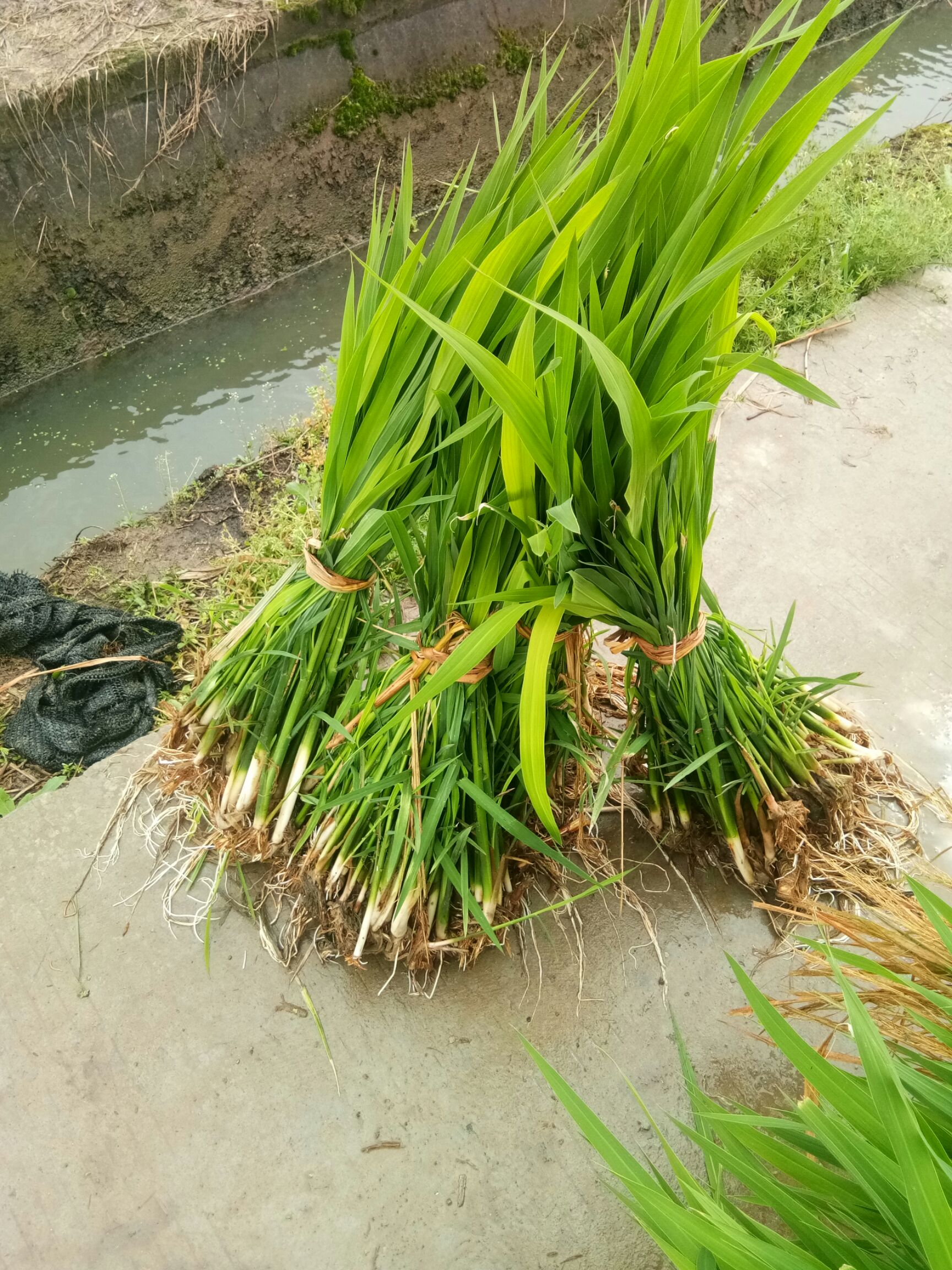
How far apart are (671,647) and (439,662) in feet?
0.99

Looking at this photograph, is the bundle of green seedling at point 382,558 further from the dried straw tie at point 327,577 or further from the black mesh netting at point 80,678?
the black mesh netting at point 80,678

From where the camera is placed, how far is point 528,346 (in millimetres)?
866

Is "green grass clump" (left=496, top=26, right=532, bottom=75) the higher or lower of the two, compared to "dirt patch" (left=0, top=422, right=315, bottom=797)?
higher

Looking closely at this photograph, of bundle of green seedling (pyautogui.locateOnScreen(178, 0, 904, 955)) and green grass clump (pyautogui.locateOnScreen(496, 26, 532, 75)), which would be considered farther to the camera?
green grass clump (pyautogui.locateOnScreen(496, 26, 532, 75))

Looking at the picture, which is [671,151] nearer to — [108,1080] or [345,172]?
[108,1080]

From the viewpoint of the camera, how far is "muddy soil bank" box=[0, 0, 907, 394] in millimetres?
3490

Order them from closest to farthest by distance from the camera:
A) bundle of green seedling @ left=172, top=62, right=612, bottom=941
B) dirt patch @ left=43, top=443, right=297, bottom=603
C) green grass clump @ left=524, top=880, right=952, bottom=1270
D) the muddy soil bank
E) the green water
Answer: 1. green grass clump @ left=524, top=880, right=952, bottom=1270
2. bundle of green seedling @ left=172, top=62, right=612, bottom=941
3. dirt patch @ left=43, top=443, right=297, bottom=603
4. the green water
5. the muddy soil bank

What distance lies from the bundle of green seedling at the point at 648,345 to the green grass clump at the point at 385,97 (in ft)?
11.4

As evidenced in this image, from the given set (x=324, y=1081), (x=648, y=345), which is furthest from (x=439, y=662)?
(x=324, y=1081)

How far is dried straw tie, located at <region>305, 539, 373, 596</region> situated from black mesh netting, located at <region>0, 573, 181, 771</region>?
100 cm

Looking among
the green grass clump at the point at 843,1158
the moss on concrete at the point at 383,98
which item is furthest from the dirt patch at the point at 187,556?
the moss on concrete at the point at 383,98

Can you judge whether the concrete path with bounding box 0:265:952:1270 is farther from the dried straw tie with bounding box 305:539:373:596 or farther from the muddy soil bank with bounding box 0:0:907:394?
the muddy soil bank with bounding box 0:0:907:394

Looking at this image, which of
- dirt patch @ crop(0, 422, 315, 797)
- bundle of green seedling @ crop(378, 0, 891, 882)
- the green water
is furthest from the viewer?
the green water

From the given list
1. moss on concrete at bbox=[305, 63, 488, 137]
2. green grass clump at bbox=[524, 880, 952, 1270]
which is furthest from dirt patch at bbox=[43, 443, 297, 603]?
moss on concrete at bbox=[305, 63, 488, 137]
